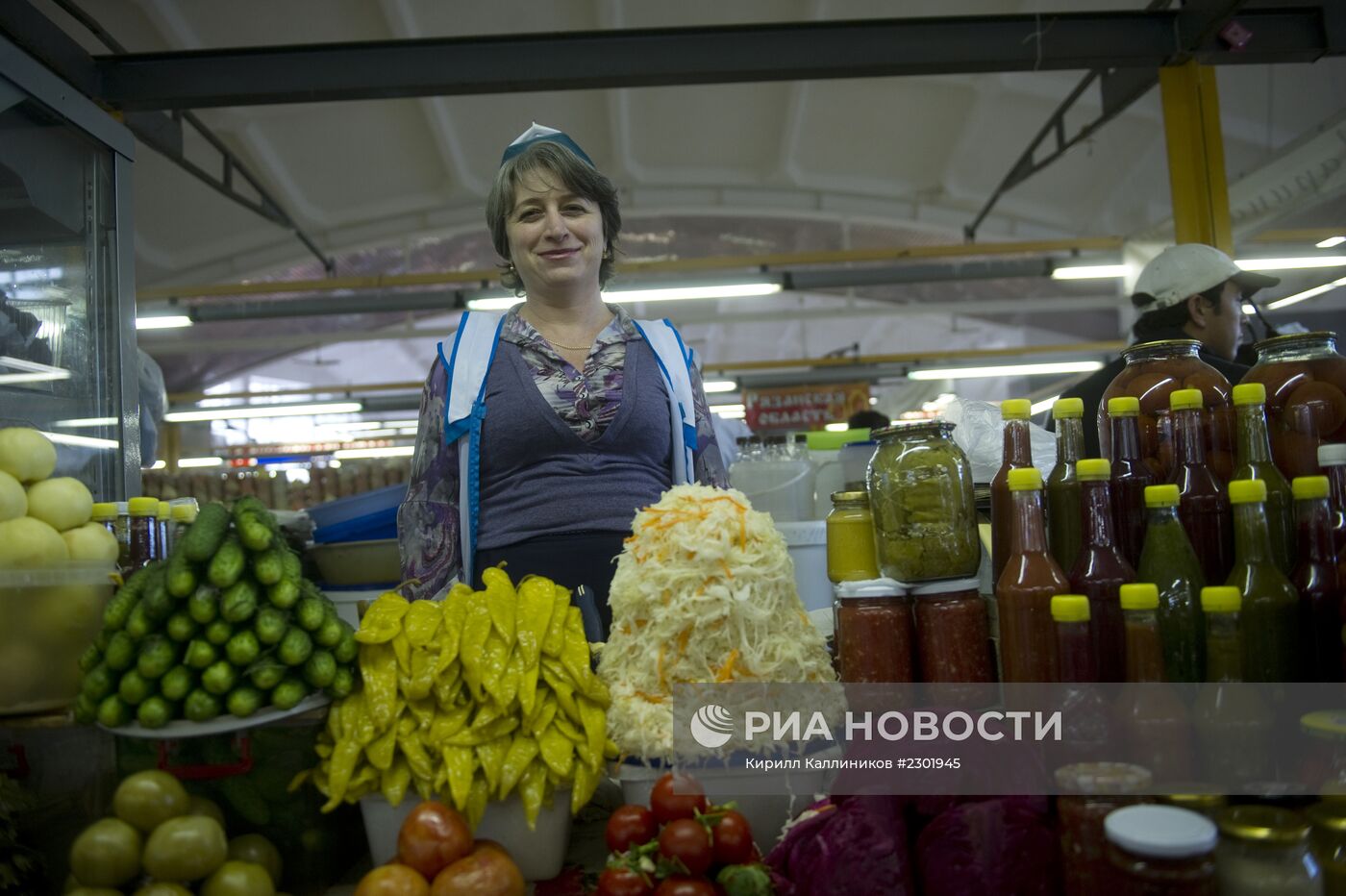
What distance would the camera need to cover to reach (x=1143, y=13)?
489cm

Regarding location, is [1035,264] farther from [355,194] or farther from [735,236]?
[355,194]

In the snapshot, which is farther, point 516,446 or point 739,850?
point 516,446

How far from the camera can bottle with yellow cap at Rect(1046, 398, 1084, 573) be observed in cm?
147

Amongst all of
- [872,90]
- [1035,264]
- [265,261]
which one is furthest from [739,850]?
[265,261]

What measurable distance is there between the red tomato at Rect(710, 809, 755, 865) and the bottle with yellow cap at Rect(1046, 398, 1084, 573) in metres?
0.64

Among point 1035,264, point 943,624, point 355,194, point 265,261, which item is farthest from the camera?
point 265,261

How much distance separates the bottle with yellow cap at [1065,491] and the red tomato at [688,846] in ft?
2.27

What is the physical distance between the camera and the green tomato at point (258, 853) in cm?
143

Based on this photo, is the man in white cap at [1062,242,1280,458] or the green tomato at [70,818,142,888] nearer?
the green tomato at [70,818,142,888]

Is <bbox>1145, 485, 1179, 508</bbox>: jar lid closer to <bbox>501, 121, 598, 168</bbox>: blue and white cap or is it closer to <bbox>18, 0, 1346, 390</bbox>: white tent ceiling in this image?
<bbox>501, 121, 598, 168</bbox>: blue and white cap

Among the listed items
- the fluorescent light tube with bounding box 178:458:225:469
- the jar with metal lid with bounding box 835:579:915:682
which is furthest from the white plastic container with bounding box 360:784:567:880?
the fluorescent light tube with bounding box 178:458:225:469

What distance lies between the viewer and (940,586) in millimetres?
1454

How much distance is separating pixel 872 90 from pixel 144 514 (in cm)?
938

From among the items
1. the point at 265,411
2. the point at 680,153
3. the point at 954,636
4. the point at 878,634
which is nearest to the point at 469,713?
the point at 878,634
